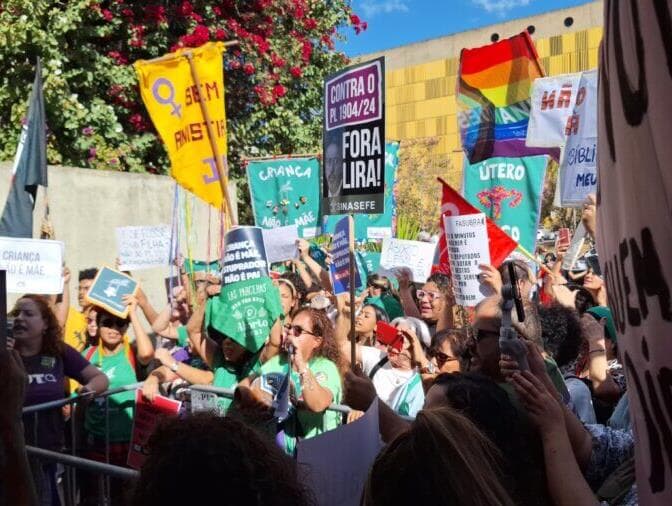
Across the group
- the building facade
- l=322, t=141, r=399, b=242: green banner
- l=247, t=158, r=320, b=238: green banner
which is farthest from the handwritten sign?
the building facade

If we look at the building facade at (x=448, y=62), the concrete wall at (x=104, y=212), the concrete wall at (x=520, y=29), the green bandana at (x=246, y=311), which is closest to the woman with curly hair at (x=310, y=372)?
the green bandana at (x=246, y=311)

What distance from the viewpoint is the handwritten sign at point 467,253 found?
5758mm

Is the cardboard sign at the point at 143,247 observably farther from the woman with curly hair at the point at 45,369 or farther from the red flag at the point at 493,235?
the red flag at the point at 493,235

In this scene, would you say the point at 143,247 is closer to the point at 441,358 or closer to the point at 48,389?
the point at 48,389

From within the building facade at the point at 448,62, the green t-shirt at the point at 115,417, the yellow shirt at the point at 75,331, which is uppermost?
the building facade at the point at 448,62

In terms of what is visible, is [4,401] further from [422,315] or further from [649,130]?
[422,315]

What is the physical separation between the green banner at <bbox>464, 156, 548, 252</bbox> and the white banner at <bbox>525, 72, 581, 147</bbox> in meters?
0.24

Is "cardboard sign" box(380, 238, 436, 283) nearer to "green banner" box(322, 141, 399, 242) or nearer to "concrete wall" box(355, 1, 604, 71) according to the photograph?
"green banner" box(322, 141, 399, 242)

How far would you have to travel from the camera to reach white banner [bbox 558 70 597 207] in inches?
268

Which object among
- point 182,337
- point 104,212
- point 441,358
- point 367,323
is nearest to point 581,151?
point 367,323

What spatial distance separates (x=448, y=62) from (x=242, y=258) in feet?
195

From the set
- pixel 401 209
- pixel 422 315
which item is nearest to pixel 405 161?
pixel 401 209

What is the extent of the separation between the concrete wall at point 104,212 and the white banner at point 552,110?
4.57 metres

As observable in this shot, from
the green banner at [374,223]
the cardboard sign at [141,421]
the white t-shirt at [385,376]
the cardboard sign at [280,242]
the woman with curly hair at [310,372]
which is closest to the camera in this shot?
the woman with curly hair at [310,372]
